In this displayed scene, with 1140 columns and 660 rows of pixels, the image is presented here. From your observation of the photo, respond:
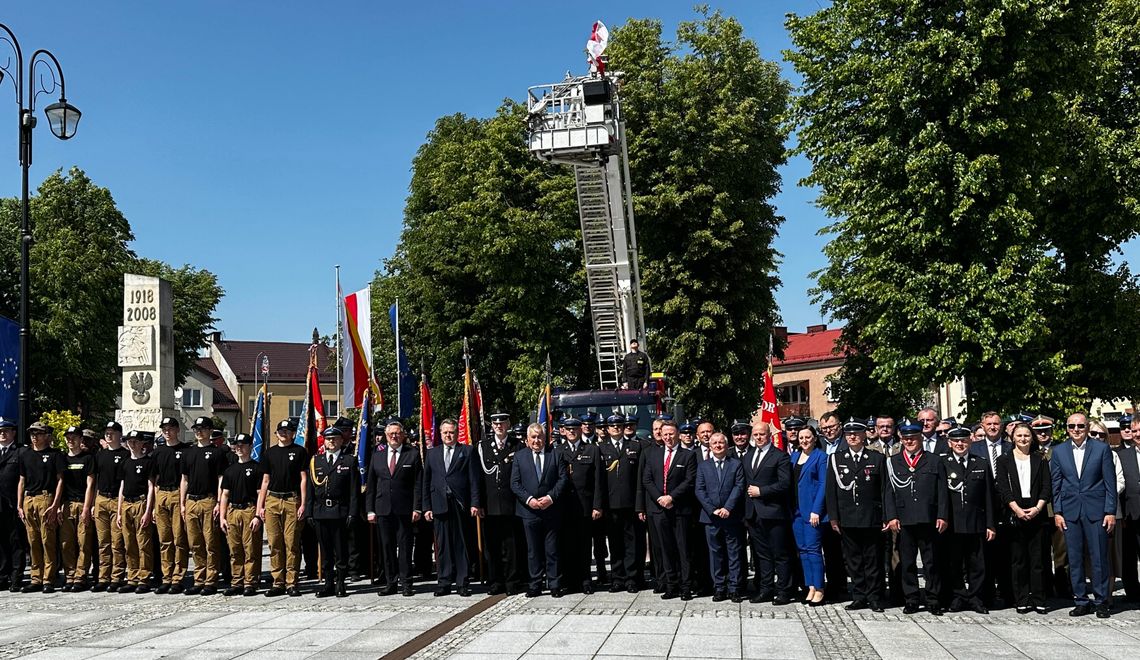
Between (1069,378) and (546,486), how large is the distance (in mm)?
15215

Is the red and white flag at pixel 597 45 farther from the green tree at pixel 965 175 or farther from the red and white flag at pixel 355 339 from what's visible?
the red and white flag at pixel 355 339

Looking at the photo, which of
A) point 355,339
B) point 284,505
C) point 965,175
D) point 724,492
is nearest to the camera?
point 724,492

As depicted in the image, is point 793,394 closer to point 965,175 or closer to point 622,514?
point 965,175

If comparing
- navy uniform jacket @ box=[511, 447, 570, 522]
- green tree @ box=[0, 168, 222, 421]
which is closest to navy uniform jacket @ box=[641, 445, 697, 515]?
navy uniform jacket @ box=[511, 447, 570, 522]

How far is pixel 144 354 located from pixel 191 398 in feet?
173

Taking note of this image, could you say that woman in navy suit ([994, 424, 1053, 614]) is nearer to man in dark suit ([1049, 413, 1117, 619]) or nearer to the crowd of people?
the crowd of people

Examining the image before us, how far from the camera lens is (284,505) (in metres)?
10.7

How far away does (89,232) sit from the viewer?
130 ft

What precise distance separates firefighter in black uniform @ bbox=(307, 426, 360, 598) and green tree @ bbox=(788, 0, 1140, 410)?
1303 centimetres

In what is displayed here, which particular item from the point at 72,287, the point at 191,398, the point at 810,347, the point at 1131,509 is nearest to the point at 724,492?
the point at 1131,509

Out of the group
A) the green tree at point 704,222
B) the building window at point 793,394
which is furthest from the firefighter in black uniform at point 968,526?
the building window at point 793,394

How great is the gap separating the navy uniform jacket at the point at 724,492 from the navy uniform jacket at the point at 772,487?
11 centimetres

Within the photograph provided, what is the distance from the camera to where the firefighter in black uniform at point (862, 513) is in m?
9.40

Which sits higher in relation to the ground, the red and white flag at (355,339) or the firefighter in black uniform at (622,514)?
the red and white flag at (355,339)
